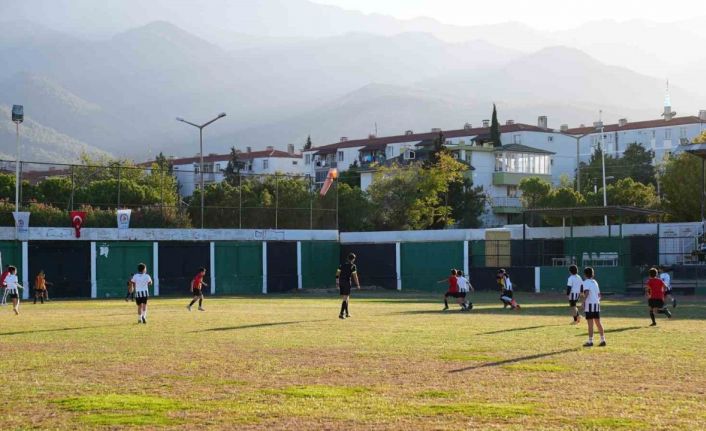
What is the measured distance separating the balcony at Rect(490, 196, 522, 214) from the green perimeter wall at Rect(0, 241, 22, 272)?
64.0m

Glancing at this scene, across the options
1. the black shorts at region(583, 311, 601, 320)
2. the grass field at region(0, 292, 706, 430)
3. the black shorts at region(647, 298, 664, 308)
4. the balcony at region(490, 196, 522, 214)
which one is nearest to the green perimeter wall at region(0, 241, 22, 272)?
the grass field at region(0, 292, 706, 430)

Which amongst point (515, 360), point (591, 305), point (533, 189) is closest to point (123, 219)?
point (591, 305)

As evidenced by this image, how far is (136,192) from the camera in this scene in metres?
77.9

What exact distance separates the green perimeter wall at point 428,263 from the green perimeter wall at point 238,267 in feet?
29.9

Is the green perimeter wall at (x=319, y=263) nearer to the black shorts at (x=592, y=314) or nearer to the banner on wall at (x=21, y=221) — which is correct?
the banner on wall at (x=21, y=221)

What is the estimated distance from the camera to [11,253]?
183ft

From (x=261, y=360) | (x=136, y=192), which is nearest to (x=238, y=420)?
(x=261, y=360)

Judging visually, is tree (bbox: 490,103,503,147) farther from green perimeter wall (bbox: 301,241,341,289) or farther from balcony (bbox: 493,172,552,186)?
green perimeter wall (bbox: 301,241,341,289)

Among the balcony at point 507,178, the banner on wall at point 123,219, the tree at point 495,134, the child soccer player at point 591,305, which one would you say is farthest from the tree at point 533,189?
the child soccer player at point 591,305

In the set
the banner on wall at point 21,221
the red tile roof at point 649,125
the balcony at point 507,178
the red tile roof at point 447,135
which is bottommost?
the banner on wall at point 21,221

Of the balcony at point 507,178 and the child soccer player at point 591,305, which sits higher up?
the balcony at point 507,178

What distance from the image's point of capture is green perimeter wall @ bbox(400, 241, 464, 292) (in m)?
63.2

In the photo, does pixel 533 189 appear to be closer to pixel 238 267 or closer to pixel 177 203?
pixel 177 203

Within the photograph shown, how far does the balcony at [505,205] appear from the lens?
111887 millimetres
